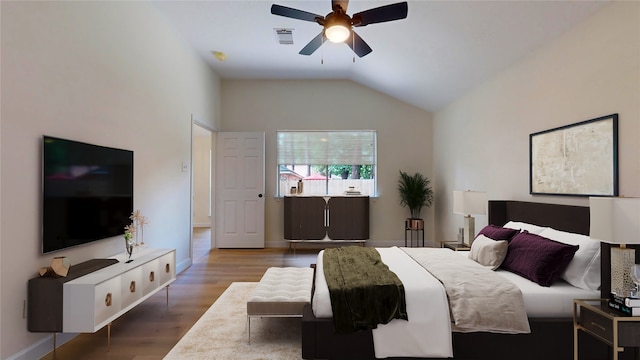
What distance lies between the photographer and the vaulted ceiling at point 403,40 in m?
3.19

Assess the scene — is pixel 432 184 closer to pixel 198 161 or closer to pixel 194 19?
pixel 194 19

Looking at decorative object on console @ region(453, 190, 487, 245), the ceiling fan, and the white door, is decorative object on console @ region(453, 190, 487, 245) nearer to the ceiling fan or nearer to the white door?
the ceiling fan

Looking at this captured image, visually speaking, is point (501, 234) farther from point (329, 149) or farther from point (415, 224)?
point (329, 149)

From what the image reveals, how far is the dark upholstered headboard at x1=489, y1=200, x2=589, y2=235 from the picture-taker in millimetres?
2780

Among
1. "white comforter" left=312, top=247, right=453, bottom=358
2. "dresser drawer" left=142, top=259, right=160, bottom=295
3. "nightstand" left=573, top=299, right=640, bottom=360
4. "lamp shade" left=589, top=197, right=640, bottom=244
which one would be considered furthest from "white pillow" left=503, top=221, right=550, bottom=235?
"dresser drawer" left=142, top=259, right=160, bottom=295

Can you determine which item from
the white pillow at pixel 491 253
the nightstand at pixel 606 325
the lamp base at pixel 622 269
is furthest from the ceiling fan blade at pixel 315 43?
the nightstand at pixel 606 325

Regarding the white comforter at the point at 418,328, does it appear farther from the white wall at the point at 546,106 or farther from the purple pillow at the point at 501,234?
the white wall at the point at 546,106

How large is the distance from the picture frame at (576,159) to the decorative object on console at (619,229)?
2.20 ft

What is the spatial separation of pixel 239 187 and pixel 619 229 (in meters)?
5.48

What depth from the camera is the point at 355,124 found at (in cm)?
653

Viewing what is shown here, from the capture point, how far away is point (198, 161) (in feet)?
32.5

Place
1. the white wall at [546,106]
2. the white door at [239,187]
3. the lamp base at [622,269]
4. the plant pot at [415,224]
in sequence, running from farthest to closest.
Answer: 1. the white door at [239,187]
2. the plant pot at [415,224]
3. the white wall at [546,106]
4. the lamp base at [622,269]

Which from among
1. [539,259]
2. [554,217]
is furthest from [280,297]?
[554,217]

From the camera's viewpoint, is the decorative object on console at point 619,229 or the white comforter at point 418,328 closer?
the decorative object on console at point 619,229
